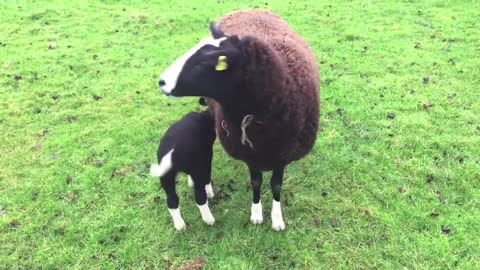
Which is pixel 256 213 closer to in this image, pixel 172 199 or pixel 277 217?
pixel 277 217

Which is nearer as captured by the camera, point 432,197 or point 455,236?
point 455,236

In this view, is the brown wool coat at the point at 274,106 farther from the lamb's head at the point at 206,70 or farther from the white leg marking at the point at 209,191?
the white leg marking at the point at 209,191

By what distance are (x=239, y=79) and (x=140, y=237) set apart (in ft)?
7.32

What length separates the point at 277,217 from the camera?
4645 millimetres

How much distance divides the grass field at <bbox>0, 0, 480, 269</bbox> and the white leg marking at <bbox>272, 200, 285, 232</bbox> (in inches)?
2.9

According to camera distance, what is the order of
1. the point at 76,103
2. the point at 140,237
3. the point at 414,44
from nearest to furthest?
1. the point at 140,237
2. the point at 76,103
3. the point at 414,44

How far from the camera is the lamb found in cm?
417

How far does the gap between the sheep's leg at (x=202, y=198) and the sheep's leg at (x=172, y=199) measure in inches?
8.1

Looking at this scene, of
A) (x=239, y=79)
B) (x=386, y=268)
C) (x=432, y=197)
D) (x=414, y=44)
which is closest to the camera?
(x=239, y=79)

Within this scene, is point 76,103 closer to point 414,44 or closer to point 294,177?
point 294,177

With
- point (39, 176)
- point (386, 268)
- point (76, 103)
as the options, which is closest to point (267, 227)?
point (386, 268)

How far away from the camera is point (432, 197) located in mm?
4934

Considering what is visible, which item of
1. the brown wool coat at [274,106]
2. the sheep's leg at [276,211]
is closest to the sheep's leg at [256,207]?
the sheep's leg at [276,211]

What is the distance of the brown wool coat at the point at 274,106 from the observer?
334 centimetres
